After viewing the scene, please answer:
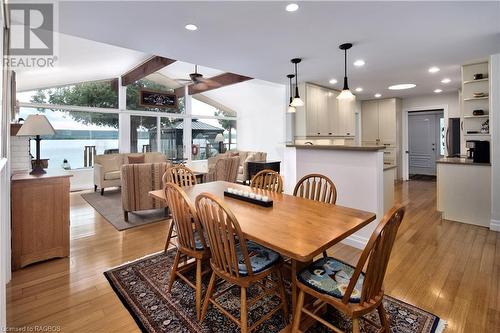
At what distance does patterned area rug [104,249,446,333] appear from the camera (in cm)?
176

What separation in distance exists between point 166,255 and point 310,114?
13.0ft

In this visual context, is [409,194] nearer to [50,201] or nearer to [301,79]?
[301,79]

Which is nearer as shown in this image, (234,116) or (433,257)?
(433,257)

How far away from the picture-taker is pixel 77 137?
20.9 feet

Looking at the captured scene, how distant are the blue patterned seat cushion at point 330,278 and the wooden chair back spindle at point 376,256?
0.07 m

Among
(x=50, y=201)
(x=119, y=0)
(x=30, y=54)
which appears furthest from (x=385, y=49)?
(x=30, y=54)

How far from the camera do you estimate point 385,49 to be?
3.40 metres

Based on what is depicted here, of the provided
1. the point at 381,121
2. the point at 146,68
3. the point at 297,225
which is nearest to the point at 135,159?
the point at 146,68

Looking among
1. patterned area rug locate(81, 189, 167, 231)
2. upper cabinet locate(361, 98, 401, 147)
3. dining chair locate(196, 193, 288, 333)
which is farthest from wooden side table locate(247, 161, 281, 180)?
dining chair locate(196, 193, 288, 333)

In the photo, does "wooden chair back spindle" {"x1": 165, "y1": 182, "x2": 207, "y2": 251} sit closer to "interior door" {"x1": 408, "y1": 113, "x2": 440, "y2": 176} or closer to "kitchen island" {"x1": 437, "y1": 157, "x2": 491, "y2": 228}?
"kitchen island" {"x1": 437, "y1": 157, "x2": 491, "y2": 228}

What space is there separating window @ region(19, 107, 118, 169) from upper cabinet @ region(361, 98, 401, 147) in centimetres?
722

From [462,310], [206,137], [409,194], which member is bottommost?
[462,310]

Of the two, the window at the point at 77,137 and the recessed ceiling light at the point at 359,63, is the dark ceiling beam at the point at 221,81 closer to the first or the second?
the window at the point at 77,137

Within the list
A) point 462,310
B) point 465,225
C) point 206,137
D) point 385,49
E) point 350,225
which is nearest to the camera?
point 350,225
